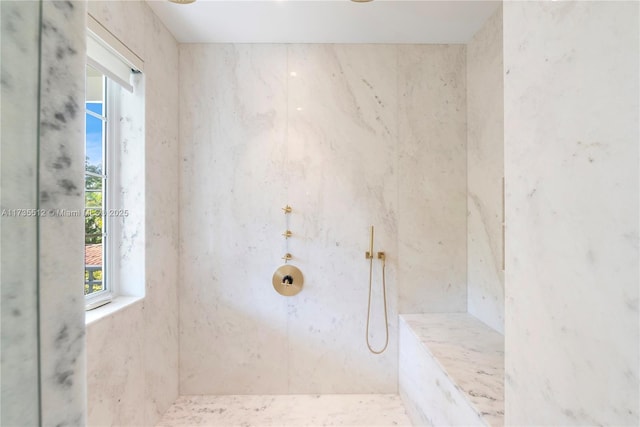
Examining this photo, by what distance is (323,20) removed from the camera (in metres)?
1.81

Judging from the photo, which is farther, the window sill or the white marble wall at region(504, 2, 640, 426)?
the window sill

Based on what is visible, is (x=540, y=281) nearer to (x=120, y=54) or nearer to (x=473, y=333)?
(x=473, y=333)

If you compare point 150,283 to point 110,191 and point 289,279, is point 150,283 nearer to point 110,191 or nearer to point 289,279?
point 110,191

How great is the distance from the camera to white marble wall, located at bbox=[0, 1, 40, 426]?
18 centimetres

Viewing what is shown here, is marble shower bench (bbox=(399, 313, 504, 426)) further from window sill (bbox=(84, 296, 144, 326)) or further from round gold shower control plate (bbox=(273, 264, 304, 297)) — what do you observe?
window sill (bbox=(84, 296, 144, 326))

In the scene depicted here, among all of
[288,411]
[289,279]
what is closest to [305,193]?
[289,279]

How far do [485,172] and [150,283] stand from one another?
2.10 meters

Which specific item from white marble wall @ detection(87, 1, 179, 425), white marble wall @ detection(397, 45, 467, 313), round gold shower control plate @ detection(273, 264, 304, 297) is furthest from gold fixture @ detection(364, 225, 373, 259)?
white marble wall @ detection(87, 1, 179, 425)

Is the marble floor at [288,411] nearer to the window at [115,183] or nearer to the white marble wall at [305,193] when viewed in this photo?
the white marble wall at [305,193]

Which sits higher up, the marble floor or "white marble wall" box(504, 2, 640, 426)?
"white marble wall" box(504, 2, 640, 426)

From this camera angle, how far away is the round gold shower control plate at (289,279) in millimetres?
2035

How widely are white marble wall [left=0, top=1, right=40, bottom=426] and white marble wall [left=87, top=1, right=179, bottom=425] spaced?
1385 millimetres

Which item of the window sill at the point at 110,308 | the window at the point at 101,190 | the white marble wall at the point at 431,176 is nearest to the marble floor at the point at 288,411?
the white marble wall at the point at 431,176

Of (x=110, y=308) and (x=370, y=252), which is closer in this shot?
(x=110, y=308)
